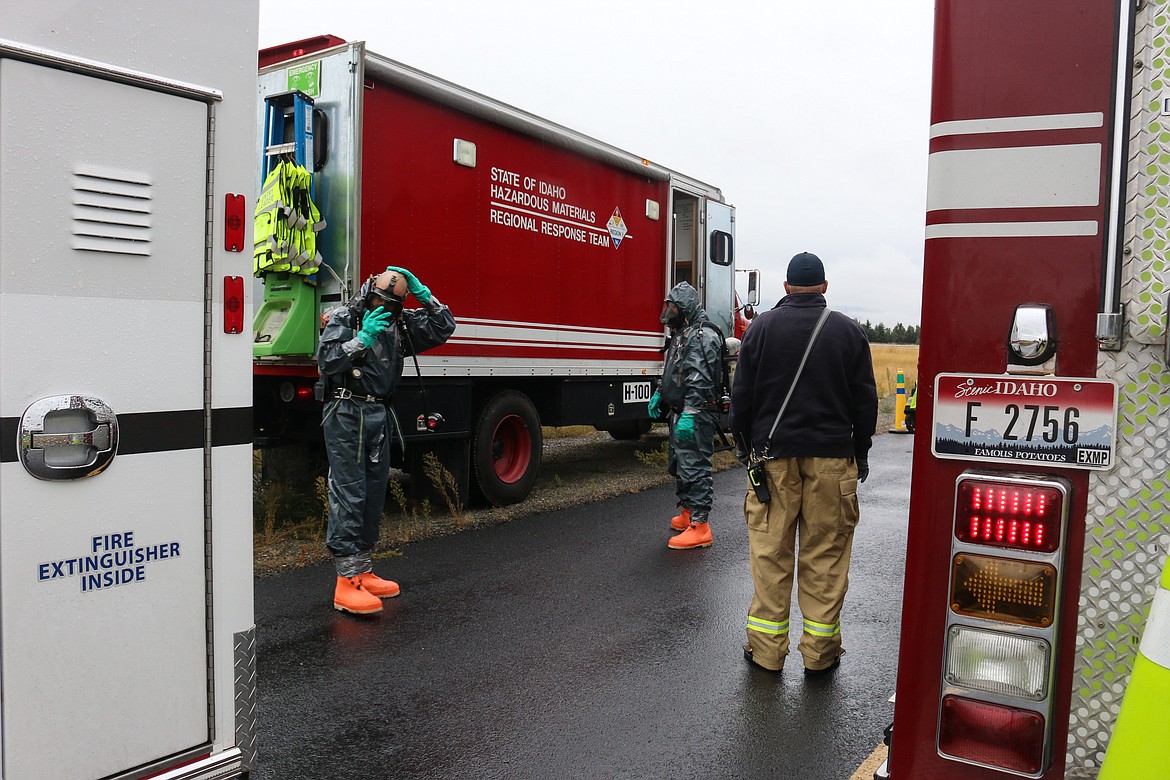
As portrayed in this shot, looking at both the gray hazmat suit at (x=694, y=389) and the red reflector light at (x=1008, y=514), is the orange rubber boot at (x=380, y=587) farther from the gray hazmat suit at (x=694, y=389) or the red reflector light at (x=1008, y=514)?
the red reflector light at (x=1008, y=514)

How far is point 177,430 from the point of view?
226cm

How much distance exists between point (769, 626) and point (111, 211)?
3.40 meters

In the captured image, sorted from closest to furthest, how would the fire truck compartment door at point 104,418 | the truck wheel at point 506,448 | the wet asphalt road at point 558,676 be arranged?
the fire truck compartment door at point 104,418 → the wet asphalt road at point 558,676 → the truck wheel at point 506,448

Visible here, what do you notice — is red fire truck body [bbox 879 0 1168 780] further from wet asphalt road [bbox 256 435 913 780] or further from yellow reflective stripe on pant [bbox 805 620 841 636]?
yellow reflective stripe on pant [bbox 805 620 841 636]

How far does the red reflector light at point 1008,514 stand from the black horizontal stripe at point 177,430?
1.82 meters

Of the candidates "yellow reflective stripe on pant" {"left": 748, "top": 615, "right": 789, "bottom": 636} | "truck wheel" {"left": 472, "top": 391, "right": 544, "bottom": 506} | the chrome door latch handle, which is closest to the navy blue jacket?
"yellow reflective stripe on pant" {"left": 748, "top": 615, "right": 789, "bottom": 636}

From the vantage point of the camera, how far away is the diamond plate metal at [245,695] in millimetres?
A: 2436

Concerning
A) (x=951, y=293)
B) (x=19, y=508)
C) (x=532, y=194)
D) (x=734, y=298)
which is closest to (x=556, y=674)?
(x=19, y=508)

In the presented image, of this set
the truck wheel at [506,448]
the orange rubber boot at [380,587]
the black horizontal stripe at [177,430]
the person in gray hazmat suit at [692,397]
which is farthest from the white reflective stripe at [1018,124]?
the truck wheel at [506,448]

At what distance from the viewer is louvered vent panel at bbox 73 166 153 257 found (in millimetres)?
2037

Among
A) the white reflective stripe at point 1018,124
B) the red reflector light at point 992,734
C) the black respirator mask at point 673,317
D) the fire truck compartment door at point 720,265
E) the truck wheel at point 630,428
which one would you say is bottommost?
the truck wheel at point 630,428

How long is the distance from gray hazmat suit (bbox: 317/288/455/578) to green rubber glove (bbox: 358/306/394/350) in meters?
0.04

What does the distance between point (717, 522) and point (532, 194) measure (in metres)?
3.51

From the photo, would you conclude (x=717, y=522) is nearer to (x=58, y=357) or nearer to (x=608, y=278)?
(x=608, y=278)
